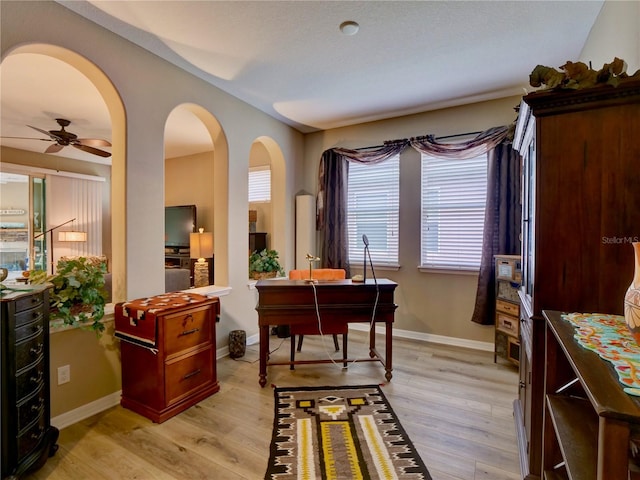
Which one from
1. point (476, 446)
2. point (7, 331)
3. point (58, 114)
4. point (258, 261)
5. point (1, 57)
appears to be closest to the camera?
point (7, 331)

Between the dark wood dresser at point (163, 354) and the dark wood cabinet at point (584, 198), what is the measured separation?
2.15m

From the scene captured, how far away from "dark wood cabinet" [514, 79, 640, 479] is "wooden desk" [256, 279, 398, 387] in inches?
51.8

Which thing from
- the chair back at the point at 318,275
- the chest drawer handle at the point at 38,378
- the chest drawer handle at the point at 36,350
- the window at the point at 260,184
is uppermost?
the window at the point at 260,184

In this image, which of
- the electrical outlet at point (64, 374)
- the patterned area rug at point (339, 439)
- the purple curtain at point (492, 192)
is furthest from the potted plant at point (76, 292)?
the purple curtain at point (492, 192)

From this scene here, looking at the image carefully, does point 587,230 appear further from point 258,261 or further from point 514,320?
point 258,261

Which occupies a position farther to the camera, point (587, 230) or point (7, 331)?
point (7, 331)

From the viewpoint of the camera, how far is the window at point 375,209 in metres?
3.94

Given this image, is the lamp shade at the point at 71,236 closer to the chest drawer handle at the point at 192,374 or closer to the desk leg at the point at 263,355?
the chest drawer handle at the point at 192,374

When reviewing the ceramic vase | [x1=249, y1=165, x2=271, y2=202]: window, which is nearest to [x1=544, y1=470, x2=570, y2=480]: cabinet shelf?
the ceramic vase

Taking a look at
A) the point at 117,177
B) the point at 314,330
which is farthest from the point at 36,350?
the point at 314,330

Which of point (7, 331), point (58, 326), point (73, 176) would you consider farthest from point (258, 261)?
point (73, 176)

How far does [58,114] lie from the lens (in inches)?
159

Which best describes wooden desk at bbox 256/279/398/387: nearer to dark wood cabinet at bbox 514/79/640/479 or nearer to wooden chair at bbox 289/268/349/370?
wooden chair at bbox 289/268/349/370

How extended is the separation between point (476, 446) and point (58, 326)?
8.90ft
